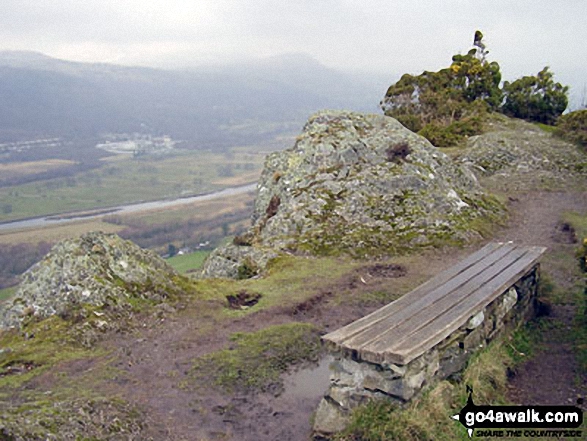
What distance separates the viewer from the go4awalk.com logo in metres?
7.77

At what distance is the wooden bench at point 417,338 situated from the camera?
25.2 ft

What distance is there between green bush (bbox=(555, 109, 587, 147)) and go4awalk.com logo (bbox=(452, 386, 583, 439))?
Result: 2720cm

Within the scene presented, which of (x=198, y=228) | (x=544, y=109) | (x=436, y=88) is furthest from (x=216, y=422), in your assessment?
(x=198, y=228)

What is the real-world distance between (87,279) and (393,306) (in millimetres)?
7847

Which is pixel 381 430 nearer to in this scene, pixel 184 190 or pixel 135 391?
pixel 135 391

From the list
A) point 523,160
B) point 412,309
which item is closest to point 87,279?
point 412,309

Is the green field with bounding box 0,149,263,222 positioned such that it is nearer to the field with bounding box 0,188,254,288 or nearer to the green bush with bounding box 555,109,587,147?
the field with bounding box 0,188,254,288

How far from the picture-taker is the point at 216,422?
28.1ft

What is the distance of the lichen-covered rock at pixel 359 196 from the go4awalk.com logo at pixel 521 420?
31.1 feet

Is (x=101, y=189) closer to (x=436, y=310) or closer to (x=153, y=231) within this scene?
(x=153, y=231)

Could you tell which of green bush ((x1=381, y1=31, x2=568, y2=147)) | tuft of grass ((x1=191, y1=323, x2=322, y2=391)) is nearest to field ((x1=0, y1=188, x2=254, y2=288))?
green bush ((x1=381, y1=31, x2=568, y2=147))

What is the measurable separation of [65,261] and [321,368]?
24.1 feet

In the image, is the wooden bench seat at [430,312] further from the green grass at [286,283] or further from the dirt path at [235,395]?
the green grass at [286,283]

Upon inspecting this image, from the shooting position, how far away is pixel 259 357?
10.7 metres
